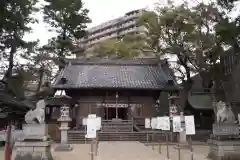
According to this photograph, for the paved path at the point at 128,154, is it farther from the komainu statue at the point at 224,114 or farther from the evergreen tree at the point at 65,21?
the evergreen tree at the point at 65,21

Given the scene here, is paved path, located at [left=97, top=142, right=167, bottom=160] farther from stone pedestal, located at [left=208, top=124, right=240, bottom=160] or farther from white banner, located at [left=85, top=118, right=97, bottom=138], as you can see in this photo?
white banner, located at [left=85, top=118, right=97, bottom=138]

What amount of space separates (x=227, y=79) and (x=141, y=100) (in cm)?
891

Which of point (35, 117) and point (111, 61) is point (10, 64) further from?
point (35, 117)

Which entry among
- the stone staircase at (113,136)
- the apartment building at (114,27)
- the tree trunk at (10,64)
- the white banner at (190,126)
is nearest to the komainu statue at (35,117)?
the white banner at (190,126)

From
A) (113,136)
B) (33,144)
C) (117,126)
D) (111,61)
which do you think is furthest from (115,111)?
(33,144)

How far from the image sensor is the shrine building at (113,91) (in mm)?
32188

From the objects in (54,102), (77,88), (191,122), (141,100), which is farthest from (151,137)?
(191,122)

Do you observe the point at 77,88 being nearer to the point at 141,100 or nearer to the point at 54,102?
the point at 54,102

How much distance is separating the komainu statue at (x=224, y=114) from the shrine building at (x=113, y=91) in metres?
18.1

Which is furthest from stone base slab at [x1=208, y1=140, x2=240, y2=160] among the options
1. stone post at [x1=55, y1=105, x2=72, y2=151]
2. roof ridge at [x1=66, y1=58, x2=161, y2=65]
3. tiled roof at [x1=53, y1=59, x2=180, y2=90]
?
roof ridge at [x1=66, y1=58, x2=161, y2=65]

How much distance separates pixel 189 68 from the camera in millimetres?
35344

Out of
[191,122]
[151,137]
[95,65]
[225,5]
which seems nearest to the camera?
[191,122]

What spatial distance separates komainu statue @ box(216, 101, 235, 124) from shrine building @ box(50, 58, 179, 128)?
18113 millimetres

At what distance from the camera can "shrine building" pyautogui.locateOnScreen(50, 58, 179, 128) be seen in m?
32.2
